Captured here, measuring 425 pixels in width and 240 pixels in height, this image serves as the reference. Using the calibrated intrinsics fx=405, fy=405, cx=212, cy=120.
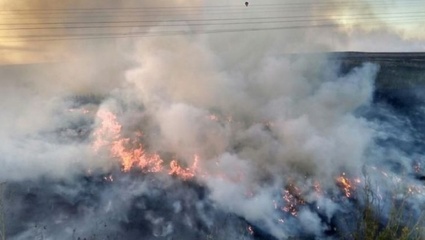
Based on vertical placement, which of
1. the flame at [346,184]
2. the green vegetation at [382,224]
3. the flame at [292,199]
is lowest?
the flame at [346,184]

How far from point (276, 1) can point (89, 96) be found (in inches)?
662

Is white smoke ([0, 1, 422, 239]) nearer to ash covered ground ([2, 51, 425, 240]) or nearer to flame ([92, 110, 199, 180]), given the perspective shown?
ash covered ground ([2, 51, 425, 240])

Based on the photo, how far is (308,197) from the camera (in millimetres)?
17047

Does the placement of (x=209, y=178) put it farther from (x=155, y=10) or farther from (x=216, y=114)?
(x=155, y=10)

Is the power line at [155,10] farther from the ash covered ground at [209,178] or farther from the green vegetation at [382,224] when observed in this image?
the green vegetation at [382,224]

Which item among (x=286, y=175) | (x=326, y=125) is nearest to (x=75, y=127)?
(x=286, y=175)

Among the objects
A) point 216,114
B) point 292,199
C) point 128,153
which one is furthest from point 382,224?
point 128,153

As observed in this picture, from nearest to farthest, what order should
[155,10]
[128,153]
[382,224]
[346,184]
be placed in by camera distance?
[382,224]
[346,184]
[128,153]
[155,10]

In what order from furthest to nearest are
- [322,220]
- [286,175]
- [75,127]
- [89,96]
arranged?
[89,96], [75,127], [286,175], [322,220]

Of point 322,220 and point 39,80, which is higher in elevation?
point 39,80

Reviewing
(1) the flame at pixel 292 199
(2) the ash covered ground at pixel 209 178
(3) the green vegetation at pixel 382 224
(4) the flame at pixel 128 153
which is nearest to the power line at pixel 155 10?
(2) the ash covered ground at pixel 209 178

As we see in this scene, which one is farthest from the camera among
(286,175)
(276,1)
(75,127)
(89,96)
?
(276,1)

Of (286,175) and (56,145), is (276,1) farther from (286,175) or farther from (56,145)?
(56,145)

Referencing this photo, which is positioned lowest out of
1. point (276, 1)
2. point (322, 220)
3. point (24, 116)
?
point (322, 220)
